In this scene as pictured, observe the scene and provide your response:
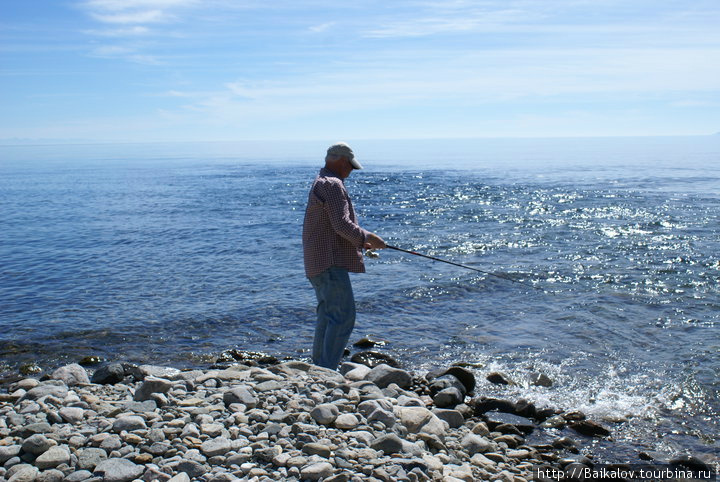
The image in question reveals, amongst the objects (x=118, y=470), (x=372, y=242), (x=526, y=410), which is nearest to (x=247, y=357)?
(x=372, y=242)

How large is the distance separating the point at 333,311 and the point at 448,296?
225 inches

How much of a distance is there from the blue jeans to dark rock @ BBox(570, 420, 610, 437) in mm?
2505

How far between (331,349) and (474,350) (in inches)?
119

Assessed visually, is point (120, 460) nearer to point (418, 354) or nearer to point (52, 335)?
point (418, 354)

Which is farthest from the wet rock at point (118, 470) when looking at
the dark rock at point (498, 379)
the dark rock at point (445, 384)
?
the dark rock at point (498, 379)

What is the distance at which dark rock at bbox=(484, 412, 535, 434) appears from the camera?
21.2 feet

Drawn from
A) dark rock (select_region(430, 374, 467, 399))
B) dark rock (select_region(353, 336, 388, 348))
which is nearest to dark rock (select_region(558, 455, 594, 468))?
dark rock (select_region(430, 374, 467, 399))

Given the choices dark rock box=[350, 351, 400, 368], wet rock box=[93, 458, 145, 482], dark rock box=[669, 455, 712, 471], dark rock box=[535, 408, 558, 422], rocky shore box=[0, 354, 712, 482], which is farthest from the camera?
dark rock box=[350, 351, 400, 368]

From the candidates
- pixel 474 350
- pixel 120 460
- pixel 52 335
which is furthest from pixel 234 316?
pixel 120 460

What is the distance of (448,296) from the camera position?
1185 centimetres

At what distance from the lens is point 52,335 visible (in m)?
9.98

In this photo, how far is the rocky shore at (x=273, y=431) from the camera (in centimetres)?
434

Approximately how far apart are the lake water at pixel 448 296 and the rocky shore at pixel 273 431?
84cm

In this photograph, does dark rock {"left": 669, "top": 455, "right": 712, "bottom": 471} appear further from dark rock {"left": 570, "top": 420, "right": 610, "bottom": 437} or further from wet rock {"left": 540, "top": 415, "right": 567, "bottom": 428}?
wet rock {"left": 540, "top": 415, "right": 567, "bottom": 428}
